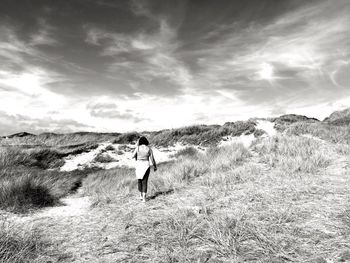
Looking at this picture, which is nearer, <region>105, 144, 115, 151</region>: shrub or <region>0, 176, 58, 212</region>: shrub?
<region>0, 176, 58, 212</region>: shrub

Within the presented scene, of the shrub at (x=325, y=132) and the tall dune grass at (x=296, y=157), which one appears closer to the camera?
the tall dune grass at (x=296, y=157)

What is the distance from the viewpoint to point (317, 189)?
6.33 meters

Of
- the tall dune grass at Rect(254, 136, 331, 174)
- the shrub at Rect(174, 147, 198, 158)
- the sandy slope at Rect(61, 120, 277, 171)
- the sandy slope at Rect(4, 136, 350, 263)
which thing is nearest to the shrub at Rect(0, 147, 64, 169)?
the sandy slope at Rect(61, 120, 277, 171)

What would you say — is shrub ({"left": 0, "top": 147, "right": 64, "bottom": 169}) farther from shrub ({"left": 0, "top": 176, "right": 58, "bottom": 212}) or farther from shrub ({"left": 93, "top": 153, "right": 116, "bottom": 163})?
shrub ({"left": 0, "top": 176, "right": 58, "bottom": 212})

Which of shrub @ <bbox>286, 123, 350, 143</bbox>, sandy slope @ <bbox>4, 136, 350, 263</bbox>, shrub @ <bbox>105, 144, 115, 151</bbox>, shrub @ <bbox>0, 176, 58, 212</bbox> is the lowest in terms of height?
sandy slope @ <bbox>4, 136, 350, 263</bbox>

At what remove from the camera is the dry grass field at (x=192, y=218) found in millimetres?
3779

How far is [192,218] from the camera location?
5.02 metres

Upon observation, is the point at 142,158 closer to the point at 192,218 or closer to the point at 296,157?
the point at 192,218

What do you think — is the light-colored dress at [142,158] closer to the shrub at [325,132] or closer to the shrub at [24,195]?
the shrub at [24,195]

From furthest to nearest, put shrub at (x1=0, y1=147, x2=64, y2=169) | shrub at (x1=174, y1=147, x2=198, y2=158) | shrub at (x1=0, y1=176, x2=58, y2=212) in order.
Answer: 1. shrub at (x1=174, y1=147, x2=198, y2=158)
2. shrub at (x1=0, y1=147, x2=64, y2=169)
3. shrub at (x1=0, y1=176, x2=58, y2=212)

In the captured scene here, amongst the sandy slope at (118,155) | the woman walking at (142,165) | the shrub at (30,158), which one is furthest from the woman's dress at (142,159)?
the sandy slope at (118,155)

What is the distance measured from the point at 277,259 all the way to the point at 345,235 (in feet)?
3.88

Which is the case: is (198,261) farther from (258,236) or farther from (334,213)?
(334,213)

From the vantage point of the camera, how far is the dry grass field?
3779mm
